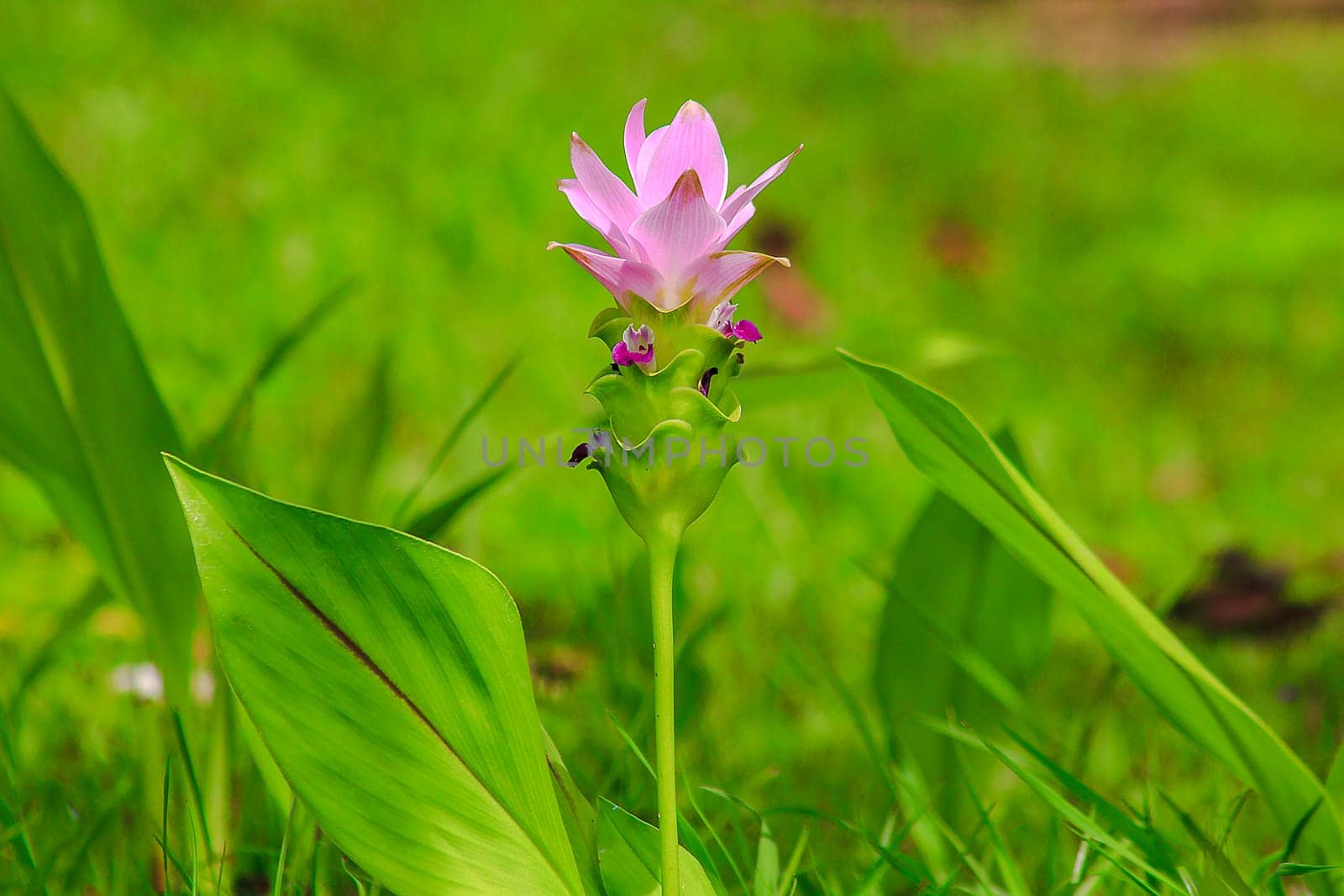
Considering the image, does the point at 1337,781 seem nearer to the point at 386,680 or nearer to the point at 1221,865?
the point at 1221,865

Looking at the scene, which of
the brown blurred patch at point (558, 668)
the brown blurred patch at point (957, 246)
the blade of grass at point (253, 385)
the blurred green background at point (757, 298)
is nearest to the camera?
the blade of grass at point (253, 385)

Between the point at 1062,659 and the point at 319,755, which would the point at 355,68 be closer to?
the point at 1062,659

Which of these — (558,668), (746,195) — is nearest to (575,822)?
(746,195)

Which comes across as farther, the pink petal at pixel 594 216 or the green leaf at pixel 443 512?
the green leaf at pixel 443 512

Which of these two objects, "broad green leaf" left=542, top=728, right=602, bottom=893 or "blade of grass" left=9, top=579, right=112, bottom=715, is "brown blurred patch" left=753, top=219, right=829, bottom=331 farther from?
"broad green leaf" left=542, top=728, right=602, bottom=893

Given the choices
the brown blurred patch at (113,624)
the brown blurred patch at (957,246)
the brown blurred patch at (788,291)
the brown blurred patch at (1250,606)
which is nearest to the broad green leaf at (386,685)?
the brown blurred patch at (113,624)

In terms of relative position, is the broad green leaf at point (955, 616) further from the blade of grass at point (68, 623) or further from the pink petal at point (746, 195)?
the blade of grass at point (68, 623)
